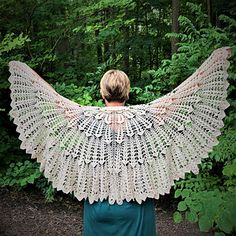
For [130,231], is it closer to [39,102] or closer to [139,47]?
[39,102]

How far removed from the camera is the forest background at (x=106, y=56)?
4.21m

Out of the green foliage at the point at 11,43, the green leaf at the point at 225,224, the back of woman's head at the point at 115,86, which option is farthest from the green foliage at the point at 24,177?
the green leaf at the point at 225,224

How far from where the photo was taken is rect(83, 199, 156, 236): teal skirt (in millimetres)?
2145

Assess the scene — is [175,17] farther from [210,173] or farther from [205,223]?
[205,223]

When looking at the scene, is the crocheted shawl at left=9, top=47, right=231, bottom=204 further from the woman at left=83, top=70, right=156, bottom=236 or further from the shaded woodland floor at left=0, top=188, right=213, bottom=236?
the shaded woodland floor at left=0, top=188, right=213, bottom=236

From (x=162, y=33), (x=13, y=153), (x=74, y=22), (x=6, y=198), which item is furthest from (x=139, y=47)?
(x=6, y=198)

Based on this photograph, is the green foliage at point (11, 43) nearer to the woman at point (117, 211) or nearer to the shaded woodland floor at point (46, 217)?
the shaded woodland floor at point (46, 217)

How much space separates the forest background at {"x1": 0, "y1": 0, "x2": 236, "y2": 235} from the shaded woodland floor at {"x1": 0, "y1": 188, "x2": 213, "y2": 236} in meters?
0.17

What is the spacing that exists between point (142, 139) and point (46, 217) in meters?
3.17

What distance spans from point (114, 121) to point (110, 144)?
0.44 ft

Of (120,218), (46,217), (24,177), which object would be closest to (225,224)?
(120,218)

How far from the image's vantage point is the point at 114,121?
2.11 meters

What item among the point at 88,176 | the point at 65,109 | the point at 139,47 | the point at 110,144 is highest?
the point at 65,109

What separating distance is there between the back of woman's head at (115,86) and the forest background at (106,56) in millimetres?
1417
